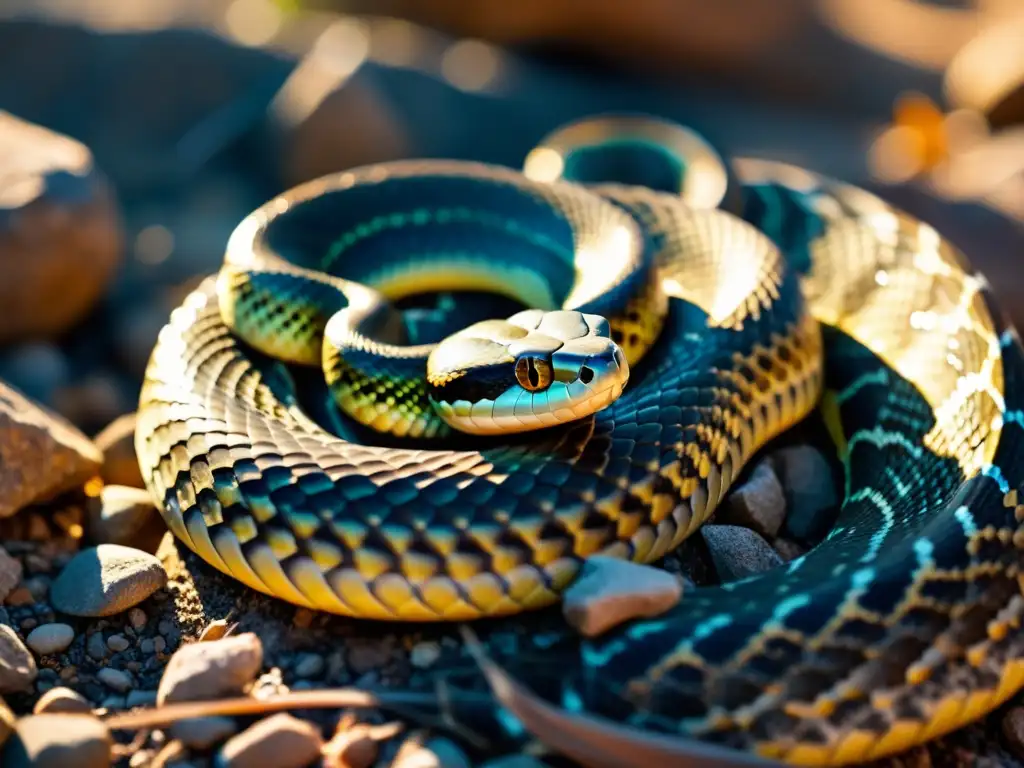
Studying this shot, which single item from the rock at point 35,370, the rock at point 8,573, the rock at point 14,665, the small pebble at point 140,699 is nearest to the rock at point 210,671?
the small pebble at point 140,699

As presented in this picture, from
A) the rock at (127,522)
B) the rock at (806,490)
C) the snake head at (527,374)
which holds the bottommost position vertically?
the rock at (127,522)

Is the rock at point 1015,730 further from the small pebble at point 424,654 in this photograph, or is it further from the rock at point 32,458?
the rock at point 32,458

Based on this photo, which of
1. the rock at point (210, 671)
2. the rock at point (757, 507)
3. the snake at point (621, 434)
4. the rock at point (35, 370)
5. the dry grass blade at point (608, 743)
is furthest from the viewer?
the rock at point (35, 370)

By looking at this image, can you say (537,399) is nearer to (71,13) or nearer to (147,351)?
(147,351)

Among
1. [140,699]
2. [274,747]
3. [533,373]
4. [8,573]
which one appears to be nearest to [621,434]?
[533,373]

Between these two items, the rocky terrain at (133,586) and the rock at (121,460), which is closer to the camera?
the rocky terrain at (133,586)

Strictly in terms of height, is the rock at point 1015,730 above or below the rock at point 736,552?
below
